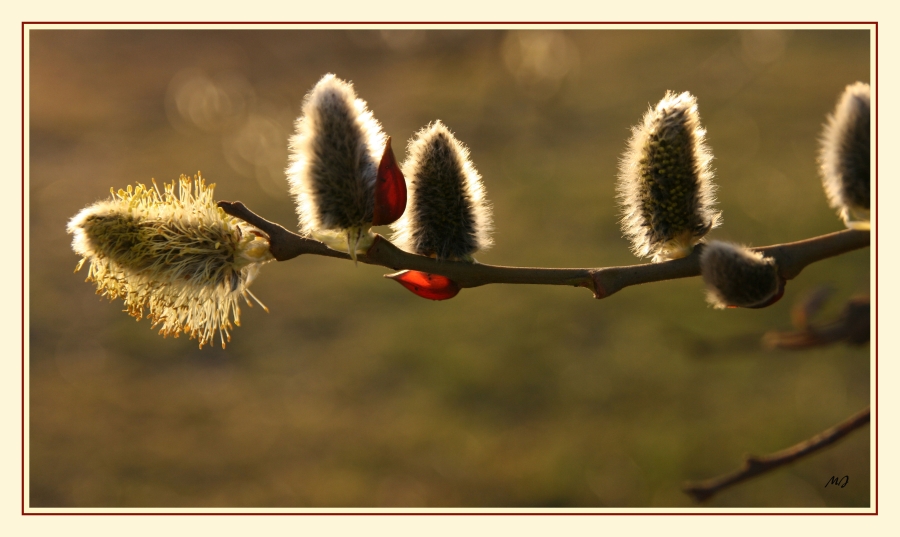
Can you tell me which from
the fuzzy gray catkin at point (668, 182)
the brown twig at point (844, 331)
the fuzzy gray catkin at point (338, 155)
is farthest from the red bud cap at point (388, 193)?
the brown twig at point (844, 331)

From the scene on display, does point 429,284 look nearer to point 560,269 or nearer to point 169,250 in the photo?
point 560,269

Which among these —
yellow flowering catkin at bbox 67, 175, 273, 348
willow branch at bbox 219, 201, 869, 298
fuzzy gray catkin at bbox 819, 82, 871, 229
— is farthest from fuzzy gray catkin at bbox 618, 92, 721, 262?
yellow flowering catkin at bbox 67, 175, 273, 348

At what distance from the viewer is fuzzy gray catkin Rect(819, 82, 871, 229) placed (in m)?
0.94

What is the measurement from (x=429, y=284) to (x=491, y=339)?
9.24ft

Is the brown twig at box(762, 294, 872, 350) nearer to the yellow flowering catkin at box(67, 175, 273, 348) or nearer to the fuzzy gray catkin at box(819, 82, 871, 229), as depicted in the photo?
the fuzzy gray catkin at box(819, 82, 871, 229)

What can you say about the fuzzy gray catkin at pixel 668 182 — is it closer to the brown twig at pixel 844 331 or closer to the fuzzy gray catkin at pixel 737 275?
the fuzzy gray catkin at pixel 737 275

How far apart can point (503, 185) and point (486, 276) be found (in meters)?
3.86

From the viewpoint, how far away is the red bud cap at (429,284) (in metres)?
0.97

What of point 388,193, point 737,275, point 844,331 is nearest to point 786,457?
point 844,331

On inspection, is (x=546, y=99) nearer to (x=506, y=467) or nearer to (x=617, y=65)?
(x=617, y=65)

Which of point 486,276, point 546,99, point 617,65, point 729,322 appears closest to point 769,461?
point 486,276

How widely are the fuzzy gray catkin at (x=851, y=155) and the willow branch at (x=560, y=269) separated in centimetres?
5

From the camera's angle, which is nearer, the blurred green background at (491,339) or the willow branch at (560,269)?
the willow branch at (560,269)

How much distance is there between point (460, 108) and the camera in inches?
213
